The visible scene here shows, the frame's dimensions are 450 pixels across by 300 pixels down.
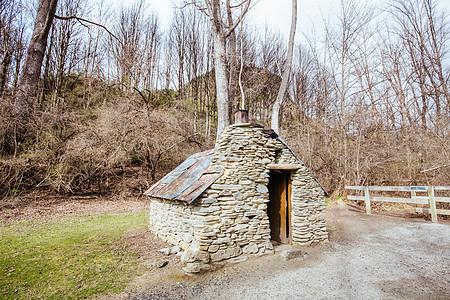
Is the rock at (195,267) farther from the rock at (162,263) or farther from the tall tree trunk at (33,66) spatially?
the tall tree trunk at (33,66)

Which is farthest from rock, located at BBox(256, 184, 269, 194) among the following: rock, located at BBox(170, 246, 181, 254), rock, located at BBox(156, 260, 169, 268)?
rock, located at BBox(156, 260, 169, 268)

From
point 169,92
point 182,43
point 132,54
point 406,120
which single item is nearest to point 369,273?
point 406,120

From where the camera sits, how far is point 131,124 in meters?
12.1

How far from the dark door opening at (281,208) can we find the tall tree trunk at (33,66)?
11.3m

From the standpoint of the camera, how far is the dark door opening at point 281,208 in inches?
244

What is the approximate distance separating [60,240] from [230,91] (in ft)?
31.1

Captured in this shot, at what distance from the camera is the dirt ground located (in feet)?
12.6

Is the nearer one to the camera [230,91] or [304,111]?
[230,91]

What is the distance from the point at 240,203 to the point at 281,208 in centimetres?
177

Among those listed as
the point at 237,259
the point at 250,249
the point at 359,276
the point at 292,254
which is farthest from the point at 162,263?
the point at 359,276

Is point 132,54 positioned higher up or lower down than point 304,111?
higher up

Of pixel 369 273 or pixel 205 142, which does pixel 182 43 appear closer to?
pixel 205 142

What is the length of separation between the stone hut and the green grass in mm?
1295

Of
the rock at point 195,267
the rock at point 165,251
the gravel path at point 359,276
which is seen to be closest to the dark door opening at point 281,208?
the gravel path at point 359,276
